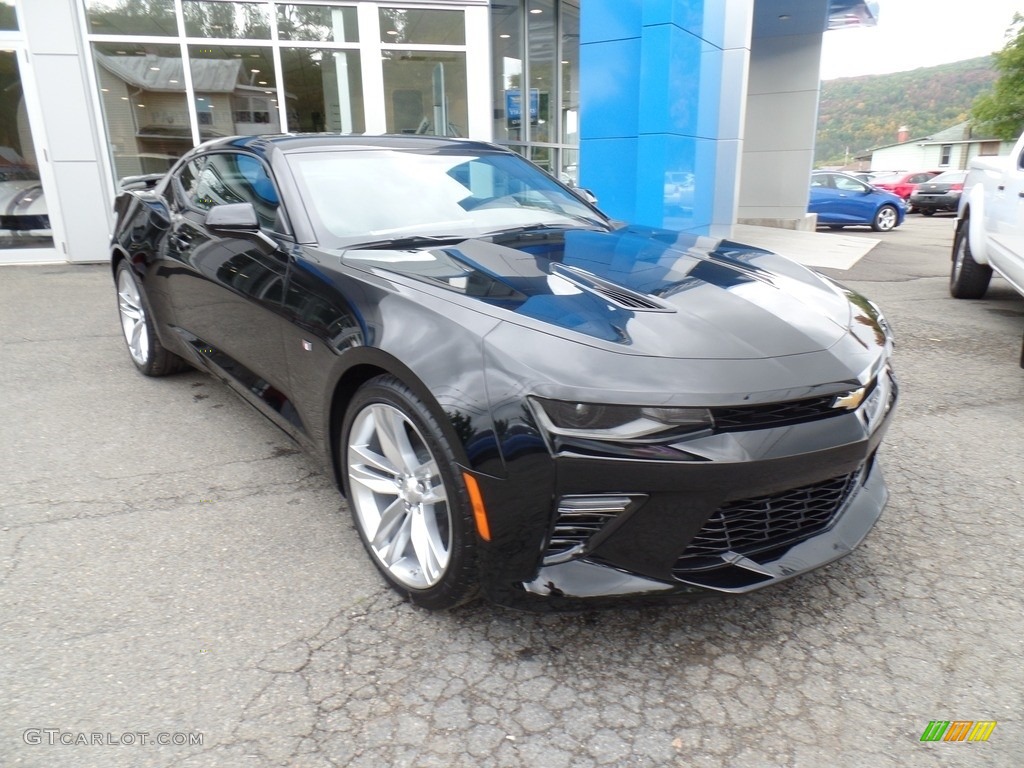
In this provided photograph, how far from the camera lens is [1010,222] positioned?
5.51 m

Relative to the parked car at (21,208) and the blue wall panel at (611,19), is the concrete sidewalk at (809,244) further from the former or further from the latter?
the parked car at (21,208)

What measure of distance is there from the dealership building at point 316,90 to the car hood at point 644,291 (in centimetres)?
605

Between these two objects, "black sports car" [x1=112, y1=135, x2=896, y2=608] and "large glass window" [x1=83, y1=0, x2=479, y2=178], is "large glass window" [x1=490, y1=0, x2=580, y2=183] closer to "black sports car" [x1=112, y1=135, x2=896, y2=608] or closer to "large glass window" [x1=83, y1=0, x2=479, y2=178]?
"large glass window" [x1=83, y1=0, x2=479, y2=178]

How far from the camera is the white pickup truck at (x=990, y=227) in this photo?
5.40m

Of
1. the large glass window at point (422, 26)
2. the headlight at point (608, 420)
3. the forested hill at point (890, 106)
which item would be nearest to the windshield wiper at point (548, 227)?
the headlight at point (608, 420)

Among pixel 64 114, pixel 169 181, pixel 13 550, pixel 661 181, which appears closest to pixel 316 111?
pixel 64 114

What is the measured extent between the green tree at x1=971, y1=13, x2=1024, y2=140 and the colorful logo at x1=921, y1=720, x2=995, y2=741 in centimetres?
5247

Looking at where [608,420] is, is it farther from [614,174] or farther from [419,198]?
[614,174]

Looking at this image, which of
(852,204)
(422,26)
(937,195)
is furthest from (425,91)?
(937,195)

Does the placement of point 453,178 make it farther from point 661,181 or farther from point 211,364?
point 661,181

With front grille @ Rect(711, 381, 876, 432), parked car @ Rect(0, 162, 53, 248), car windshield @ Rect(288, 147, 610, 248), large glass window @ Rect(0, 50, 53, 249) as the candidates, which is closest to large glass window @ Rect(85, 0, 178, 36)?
large glass window @ Rect(0, 50, 53, 249)

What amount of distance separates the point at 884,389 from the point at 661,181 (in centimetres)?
662

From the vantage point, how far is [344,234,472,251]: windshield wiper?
2.77 metres

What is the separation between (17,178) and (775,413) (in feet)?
35.2
